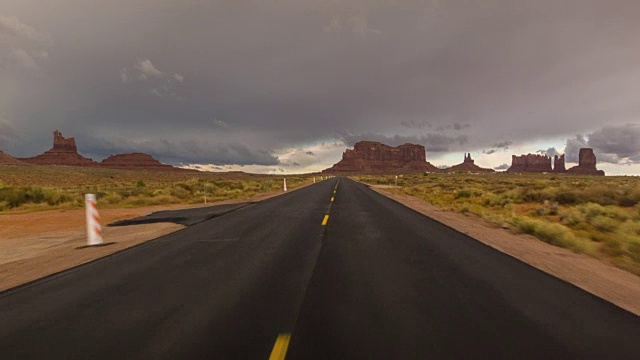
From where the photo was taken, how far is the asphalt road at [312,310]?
3598mm

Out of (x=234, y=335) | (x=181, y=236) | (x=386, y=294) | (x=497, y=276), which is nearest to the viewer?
(x=234, y=335)

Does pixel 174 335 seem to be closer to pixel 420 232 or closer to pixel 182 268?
pixel 182 268

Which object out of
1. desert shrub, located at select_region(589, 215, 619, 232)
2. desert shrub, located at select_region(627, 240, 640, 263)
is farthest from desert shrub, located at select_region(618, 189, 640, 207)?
desert shrub, located at select_region(627, 240, 640, 263)

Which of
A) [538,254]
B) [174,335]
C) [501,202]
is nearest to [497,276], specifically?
[538,254]

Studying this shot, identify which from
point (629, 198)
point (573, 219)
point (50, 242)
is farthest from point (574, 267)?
point (629, 198)

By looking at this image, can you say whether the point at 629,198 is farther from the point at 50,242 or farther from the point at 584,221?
the point at 50,242

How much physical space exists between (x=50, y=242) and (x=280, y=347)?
1044 cm

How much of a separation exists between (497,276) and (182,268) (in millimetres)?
5565

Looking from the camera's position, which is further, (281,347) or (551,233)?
(551,233)

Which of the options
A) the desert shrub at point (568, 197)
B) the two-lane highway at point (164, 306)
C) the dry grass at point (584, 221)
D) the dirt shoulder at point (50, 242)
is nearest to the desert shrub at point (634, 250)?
the dry grass at point (584, 221)

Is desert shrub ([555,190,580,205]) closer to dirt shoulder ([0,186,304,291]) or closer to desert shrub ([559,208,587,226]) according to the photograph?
desert shrub ([559,208,587,226])

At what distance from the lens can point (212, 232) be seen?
11109 mm

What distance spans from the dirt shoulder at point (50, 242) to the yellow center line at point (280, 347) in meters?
5.14

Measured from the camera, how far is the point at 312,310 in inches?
181
